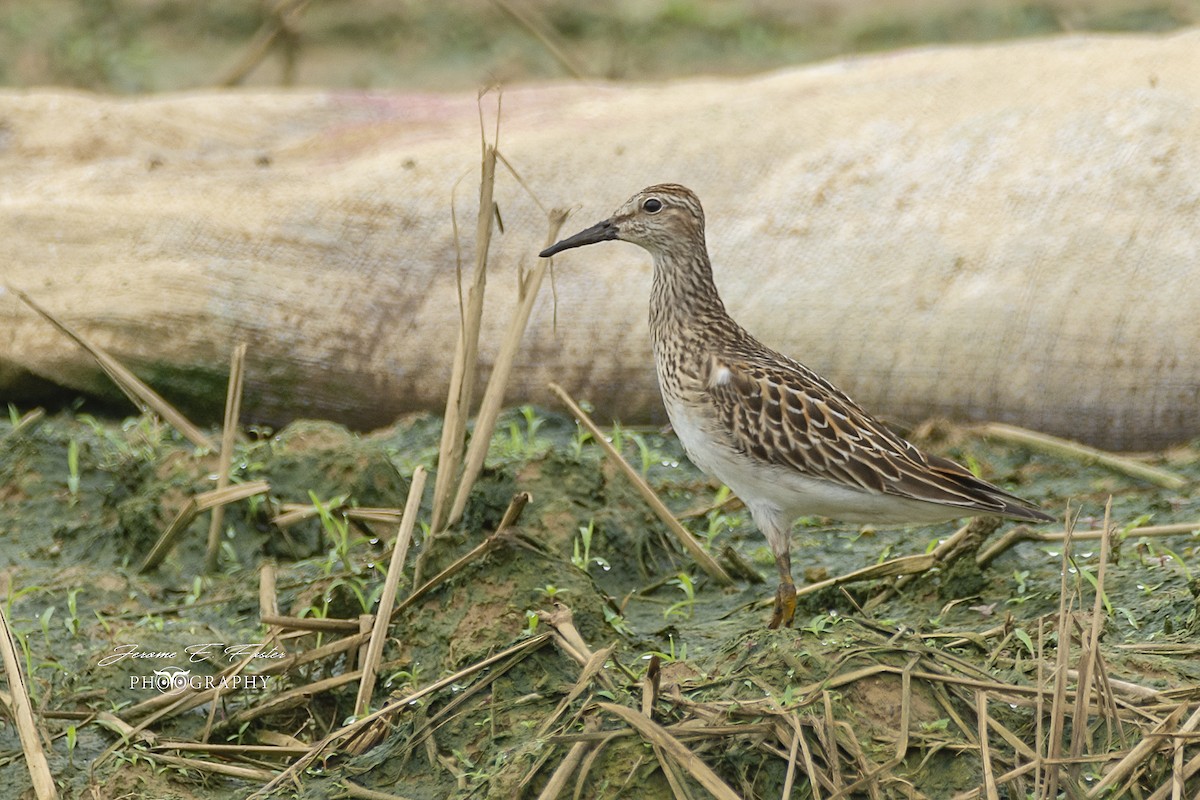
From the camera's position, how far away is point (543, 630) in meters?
3.95

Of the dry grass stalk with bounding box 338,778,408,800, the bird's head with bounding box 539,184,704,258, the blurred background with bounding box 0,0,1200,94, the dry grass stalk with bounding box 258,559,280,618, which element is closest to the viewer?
the dry grass stalk with bounding box 338,778,408,800

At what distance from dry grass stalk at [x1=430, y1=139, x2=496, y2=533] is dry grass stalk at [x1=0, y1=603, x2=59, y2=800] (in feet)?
3.83

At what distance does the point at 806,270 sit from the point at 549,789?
3636 mm

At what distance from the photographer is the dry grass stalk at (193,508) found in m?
5.12

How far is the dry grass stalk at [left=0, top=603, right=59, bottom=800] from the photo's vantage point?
3.79 meters

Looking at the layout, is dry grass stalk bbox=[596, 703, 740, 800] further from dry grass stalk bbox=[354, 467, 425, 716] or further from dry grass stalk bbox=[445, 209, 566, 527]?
dry grass stalk bbox=[445, 209, 566, 527]

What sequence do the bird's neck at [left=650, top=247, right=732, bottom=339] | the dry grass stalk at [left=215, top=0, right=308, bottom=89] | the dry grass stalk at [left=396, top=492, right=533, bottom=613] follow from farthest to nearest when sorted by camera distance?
1. the dry grass stalk at [left=215, top=0, right=308, bottom=89]
2. the bird's neck at [left=650, top=247, right=732, bottom=339]
3. the dry grass stalk at [left=396, top=492, right=533, bottom=613]

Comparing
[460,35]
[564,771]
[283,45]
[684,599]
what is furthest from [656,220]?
[460,35]

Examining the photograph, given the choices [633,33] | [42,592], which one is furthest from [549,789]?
[633,33]

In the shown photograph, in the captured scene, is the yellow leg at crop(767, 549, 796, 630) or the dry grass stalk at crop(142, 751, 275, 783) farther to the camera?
the yellow leg at crop(767, 549, 796, 630)

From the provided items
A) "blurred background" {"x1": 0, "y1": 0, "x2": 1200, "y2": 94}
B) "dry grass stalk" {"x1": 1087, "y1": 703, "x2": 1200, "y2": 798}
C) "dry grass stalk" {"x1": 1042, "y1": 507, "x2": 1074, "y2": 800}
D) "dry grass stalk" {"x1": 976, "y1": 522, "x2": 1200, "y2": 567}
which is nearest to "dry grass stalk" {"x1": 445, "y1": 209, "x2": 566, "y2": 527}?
"dry grass stalk" {"x1": 976, "y1": 522, "x2": 1200, "y2": 567}

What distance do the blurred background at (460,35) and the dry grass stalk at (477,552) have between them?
7566 mm

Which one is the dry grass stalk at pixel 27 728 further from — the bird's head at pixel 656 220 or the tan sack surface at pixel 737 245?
the tan sack surface at pixel 737 245

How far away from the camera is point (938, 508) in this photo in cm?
443
